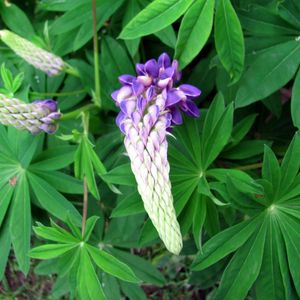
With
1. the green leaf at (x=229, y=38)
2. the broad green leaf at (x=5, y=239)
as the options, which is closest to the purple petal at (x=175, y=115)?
the green leaf at (x=229, y=38)

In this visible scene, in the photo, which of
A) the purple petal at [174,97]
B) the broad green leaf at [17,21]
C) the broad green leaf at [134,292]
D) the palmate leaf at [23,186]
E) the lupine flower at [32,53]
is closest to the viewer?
the purple petal at [174,97]

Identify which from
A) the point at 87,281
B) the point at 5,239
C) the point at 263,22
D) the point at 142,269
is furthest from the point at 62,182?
the point at 263,22

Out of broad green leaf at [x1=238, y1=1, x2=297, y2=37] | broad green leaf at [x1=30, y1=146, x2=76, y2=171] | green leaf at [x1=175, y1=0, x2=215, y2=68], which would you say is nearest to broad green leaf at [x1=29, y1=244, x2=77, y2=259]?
broad green leaf at [x1=30, y1=146, x2=76, y2=171]

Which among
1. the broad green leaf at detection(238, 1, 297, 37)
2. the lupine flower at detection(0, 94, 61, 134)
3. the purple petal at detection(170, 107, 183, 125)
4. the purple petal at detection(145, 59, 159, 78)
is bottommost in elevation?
the lupine flower at detection(0, 94, 61, 134)

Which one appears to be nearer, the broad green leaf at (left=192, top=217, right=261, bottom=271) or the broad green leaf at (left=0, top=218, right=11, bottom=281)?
the broad green leaf at (left=192, top=217, right=261, bottom=271)

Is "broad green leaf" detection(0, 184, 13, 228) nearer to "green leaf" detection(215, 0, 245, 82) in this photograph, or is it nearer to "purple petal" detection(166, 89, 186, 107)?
"purple petal" detection(166, 89, 186, 107)

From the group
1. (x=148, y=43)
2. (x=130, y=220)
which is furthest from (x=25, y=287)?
(x=148, y=43)

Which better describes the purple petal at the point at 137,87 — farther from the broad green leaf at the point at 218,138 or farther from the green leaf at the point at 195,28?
the broad green leaf at the point at 218,138

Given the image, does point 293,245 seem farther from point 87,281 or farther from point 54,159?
point 54,159
